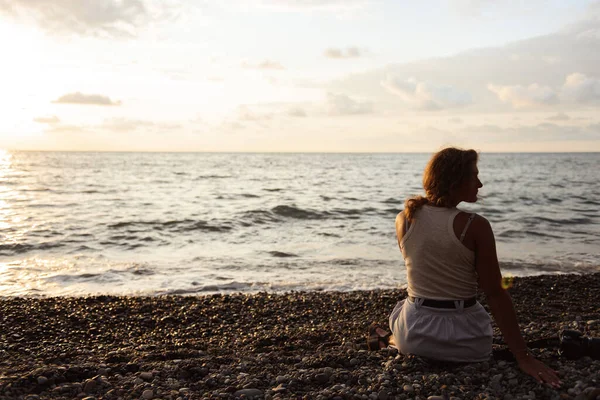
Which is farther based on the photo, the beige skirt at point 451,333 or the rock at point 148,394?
the beige skirt at point 451,333

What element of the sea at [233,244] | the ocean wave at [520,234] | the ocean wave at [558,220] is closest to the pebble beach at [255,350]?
the sea at [233,244]

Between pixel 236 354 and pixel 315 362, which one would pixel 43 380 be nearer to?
pixel 236 354

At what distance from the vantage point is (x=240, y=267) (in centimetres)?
1084

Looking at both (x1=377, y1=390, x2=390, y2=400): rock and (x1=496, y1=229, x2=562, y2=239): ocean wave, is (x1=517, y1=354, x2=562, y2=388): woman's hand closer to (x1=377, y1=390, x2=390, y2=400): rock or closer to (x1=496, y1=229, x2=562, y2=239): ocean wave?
(x1=377, y1=390, x2=390, y2=400): rock

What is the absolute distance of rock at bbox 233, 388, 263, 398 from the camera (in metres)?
3.77

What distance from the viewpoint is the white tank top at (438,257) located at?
3.81m

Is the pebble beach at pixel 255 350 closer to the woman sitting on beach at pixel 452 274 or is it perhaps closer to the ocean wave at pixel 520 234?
the woman sitting on beach at pixel 452 274

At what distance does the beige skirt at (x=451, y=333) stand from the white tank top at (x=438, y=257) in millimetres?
146

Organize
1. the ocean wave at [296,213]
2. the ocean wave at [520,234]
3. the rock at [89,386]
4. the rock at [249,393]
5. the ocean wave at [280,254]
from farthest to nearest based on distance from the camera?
the ocean wave at [296,213] → the ocean wave at [520,234] → the ocean wave at [280,254] → the rock at [89,386] → the rock at [249,393]

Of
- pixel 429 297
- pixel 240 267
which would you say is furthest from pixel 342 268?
pixel 429 297

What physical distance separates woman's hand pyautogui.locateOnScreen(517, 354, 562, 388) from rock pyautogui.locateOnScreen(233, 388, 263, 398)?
2.10 meters

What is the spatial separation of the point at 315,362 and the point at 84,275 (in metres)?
7.16

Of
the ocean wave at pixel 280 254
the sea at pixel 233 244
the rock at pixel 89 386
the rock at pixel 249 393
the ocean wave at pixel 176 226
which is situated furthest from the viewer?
the ocean wave at pixel 176 226

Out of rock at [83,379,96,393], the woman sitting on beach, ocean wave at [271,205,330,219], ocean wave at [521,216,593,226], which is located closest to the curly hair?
the woman sitting on beach
